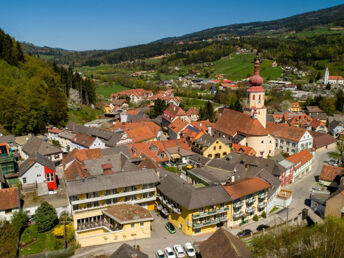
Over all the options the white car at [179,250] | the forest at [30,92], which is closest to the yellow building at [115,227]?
the white car at [179,250]

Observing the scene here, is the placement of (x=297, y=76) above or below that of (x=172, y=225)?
above

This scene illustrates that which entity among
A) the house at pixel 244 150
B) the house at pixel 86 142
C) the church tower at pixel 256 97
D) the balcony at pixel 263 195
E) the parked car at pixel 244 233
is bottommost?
the parked car at pixel 244 233

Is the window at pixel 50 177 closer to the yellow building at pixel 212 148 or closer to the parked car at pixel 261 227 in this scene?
the yellow building at pixel 212 148

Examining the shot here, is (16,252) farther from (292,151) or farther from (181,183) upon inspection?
(292,151)

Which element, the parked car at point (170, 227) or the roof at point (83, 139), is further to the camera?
the roof at point (83, 139)

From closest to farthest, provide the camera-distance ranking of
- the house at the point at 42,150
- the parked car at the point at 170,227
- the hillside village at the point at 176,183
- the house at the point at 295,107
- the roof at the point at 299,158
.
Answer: the hillside village at the point at 176,183, the parked car at the point at 170,227, the house at the point at 42,150, the roof at the point at 299,158, the house at the point at 295,107

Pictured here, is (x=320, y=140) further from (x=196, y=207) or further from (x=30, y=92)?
(x=30, y=92)

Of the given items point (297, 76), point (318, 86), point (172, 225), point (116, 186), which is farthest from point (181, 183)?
point (297, 76)
